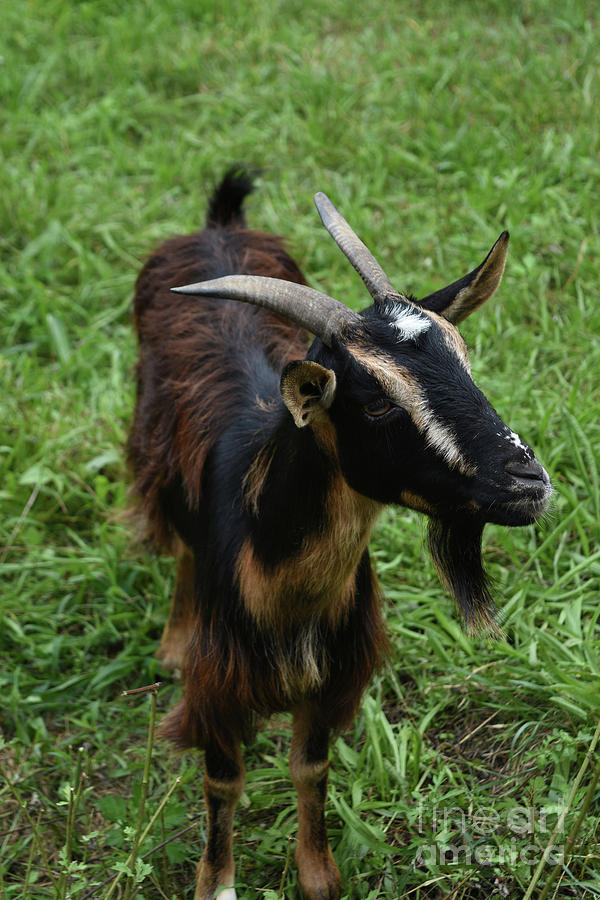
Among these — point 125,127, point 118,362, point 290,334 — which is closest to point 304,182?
point 125,127

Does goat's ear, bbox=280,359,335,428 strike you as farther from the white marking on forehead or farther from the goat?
the white marking on forehead

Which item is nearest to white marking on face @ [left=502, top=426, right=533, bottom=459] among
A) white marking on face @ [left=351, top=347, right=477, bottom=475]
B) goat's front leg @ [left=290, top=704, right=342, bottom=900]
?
white marking on face @ [left=351, top=347, right=477, bottom=475]

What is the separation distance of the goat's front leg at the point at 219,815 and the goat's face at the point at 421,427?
1177 mm

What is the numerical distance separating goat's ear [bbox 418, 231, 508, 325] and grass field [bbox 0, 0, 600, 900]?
4.19 feet

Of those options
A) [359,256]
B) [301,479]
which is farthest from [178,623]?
[359,256]

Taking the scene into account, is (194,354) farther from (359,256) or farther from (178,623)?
(178,623)

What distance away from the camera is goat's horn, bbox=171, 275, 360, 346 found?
2.57 m

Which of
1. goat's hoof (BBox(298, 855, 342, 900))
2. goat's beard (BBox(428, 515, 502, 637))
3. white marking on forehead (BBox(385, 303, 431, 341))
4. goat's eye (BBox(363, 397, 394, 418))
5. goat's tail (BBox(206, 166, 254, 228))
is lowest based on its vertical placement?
goat's hoof (BBox(298, 855, 342, 900))

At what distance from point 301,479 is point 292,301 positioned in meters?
0.49

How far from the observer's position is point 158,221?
652cm

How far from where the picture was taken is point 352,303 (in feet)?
17.8

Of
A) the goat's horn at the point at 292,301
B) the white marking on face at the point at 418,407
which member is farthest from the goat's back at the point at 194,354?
the white marking on face at the point at 418,407

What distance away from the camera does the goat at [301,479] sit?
2521mm

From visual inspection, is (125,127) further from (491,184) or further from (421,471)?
(421,471)
